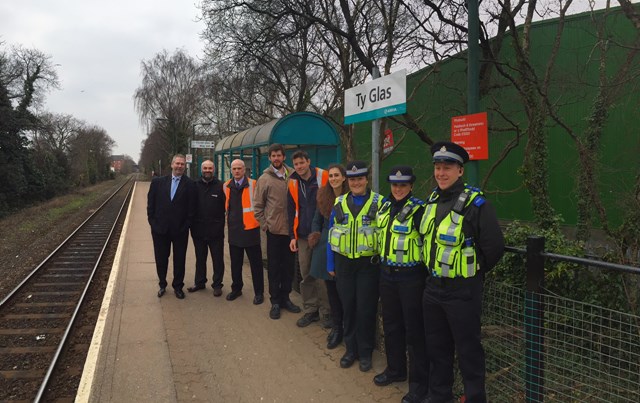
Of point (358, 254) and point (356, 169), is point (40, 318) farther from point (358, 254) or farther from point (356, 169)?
point (356, 169)

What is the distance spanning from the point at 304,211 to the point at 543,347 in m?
2.57

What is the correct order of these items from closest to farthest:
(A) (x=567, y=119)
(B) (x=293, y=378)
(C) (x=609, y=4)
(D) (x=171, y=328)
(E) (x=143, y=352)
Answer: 1. (B) (x=293, y=378)
2. (E) (x=143, y=352)
3. (D) (x=171, y=328)
4. (C) (x=609, y=4)
5. (A) (x=567, y=119)

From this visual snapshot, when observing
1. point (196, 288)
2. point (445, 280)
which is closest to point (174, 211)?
point (196, 288)

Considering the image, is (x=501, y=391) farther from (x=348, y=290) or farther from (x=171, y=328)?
(x=171, y=328)

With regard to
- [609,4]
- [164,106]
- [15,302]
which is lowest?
[15,302]

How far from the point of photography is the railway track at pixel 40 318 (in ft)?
14.9

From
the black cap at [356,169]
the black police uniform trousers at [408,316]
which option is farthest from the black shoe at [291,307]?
the black cap at [356,169]

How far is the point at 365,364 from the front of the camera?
12.6 ft

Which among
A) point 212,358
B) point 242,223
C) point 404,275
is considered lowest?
point 212,358

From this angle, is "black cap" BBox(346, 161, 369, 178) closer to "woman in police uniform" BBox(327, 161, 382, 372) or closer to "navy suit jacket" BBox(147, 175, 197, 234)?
"woman in police uniform" BBox(327, 161, 382, 372)

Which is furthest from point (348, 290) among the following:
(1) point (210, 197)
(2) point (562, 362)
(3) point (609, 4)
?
(3) point (609, 4)

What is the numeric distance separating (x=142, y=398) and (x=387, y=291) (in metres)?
2.02

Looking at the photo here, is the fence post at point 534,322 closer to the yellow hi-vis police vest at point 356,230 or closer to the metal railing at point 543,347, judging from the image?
the metal railing at point 543,347

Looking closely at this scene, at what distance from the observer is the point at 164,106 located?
4631 centimetres
